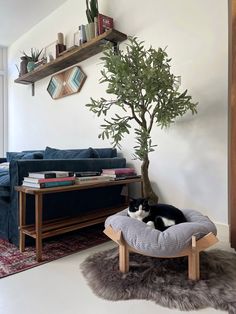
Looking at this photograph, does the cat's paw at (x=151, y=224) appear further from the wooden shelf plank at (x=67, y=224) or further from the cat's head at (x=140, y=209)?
the wooden shelf plank at (x=67, y=224)

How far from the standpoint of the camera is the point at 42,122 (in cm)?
396

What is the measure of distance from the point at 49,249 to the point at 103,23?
2.25m

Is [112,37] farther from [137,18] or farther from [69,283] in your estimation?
[69,283]

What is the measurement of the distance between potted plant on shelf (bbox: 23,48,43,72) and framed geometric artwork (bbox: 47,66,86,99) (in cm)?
42

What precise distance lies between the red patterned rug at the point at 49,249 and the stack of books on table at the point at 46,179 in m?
0.46

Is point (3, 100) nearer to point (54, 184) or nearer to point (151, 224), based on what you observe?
point (54, 184)

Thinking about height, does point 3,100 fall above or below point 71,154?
above

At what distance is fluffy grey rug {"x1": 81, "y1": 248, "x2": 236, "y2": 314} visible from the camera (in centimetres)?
116

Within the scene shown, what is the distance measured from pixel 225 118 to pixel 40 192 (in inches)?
56.8

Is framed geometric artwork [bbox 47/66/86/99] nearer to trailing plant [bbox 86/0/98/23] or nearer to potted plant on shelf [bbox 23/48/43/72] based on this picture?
potted plant on shelf [bbox 23/48/43/72]

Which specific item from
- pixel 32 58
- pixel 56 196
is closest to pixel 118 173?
pixel 56 196

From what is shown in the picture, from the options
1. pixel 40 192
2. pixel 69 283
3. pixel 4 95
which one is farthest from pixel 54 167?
pixel 4 95

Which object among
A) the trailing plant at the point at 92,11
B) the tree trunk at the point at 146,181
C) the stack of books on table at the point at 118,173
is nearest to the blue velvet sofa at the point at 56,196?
the stack of books on table at the point at 118,173

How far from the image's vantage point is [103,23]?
2.72 m
